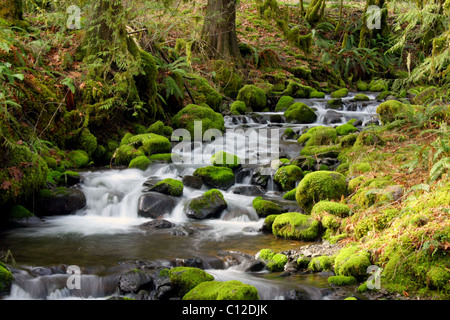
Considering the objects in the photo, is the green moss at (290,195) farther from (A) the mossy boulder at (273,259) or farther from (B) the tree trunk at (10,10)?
(B) the tree trunk at (10,10)

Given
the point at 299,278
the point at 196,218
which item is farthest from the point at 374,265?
the point at 196,218

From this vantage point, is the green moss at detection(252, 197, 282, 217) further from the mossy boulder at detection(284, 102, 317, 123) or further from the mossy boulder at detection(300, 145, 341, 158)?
the mossy boulder at detection(284, 102, 317, 123)

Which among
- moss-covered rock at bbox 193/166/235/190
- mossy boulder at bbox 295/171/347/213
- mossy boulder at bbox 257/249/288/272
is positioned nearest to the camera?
mossy boulder at bbox 257/249/288/272

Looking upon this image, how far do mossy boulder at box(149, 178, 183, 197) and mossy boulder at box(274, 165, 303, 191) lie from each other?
2.16 meters

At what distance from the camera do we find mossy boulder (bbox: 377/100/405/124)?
10.7m

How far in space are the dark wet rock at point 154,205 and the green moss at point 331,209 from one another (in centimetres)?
281

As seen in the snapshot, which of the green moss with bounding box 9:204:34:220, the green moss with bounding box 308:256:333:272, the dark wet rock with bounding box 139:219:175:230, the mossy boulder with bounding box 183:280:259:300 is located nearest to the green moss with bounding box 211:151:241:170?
the dark wet rock with bounding box 139:219:175:230

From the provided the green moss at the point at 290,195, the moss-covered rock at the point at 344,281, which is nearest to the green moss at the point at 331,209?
the green moss at the point at 290,195

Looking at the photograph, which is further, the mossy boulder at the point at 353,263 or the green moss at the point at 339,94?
the green moss at the point at 339,94

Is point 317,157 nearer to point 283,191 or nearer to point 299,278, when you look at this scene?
point 283,191

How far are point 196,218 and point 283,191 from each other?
2.19 meters

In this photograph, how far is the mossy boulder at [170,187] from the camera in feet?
28.0

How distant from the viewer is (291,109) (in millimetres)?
14727

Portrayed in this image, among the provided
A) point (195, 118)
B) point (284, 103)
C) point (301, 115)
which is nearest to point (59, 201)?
point (195, 118)
